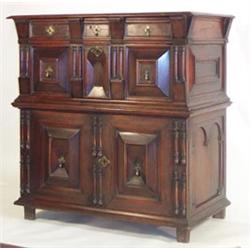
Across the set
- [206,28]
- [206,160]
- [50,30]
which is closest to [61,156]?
[50,30]

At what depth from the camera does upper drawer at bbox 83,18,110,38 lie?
13.6ft

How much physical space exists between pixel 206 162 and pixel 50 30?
1.17m

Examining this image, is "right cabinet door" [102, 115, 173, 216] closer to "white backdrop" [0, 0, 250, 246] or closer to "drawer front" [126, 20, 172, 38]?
"drawer front" [126, 20, 172, 38]

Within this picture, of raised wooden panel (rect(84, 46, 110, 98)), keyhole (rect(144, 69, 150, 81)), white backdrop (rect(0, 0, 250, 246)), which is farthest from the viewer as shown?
white backdrop (rect(0, 0, 250, 246))

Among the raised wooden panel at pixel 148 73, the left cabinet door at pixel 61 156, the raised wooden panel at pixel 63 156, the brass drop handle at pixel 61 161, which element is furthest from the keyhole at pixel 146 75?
the brass drop handle at pixel 61 161

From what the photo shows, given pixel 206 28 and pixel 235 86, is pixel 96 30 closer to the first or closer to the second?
pixel 206 28

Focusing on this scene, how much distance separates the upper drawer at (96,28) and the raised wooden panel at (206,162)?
72 centimetres

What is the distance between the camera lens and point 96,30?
4.17 m

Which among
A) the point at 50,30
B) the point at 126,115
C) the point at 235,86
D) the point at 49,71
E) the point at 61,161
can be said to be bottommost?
the point at 61,161

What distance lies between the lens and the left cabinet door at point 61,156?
14.1 ft

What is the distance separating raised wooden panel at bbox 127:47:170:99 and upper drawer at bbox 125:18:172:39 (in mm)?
75

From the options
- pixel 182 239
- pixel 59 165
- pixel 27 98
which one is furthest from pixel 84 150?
pixel 182 239

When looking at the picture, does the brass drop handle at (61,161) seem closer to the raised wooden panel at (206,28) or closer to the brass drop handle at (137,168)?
the brass drop handle at (137,168)

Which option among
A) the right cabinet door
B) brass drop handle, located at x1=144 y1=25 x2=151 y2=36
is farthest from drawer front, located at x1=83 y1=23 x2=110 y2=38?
the right cabinet door
